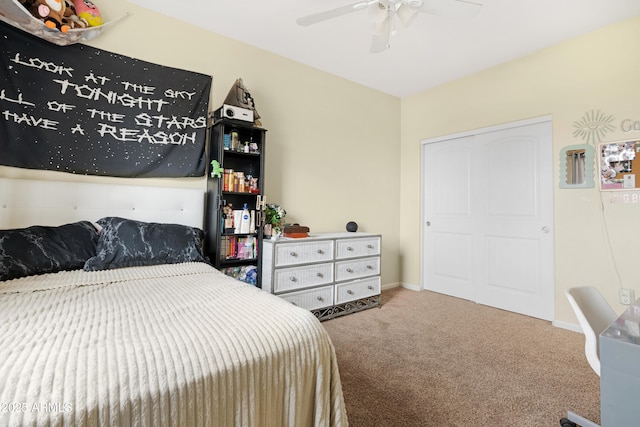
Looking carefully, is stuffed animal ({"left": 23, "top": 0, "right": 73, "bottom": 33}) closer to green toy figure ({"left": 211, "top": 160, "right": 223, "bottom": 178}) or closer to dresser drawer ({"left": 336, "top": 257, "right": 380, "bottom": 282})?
green toy figure ({"left": 211, "top": 160, "right": 223, "bottom": 178})

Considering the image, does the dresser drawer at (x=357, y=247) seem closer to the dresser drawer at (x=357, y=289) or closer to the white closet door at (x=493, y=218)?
the dresser drawer at (x=357, y=289)

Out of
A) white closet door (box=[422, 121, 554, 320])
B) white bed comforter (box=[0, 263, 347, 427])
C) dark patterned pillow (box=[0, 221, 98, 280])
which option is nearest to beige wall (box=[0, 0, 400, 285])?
dark patterned pillow (box=[0, 221, 98, 280])

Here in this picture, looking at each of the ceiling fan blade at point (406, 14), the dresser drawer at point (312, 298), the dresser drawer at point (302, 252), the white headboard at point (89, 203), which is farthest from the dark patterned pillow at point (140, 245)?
the ceiling fan blade at point (406, 14)

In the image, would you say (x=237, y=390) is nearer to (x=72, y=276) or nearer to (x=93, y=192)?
(x=72, y=276)

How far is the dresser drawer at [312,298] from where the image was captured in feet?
8.75

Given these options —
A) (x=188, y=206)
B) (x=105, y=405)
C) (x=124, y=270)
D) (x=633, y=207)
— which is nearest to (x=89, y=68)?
(x=188, y=206)

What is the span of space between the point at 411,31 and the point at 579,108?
1747mm

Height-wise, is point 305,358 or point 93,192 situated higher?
point 93,192

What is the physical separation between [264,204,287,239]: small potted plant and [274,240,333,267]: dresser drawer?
0.58 feet

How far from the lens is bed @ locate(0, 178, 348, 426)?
70cm

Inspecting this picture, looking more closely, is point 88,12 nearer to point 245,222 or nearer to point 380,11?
point 245,222

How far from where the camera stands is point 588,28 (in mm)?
2639

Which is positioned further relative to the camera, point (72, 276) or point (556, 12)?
point (556, 12)

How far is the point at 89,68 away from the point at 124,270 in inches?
60.6
